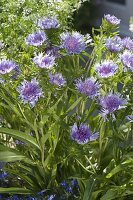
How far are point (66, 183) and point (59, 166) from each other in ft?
0.47

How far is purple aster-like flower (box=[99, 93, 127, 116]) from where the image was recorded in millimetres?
1832

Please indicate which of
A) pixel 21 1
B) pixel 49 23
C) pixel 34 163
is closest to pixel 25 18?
pixel 21 1

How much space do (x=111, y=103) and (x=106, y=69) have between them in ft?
0.46

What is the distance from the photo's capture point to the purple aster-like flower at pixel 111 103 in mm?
1832

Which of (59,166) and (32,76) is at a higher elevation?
(32,76)

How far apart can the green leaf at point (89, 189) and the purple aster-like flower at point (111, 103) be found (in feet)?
1.45

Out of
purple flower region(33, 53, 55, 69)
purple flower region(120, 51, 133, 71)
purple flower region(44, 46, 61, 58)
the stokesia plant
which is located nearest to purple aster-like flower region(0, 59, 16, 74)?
the stokesia plant

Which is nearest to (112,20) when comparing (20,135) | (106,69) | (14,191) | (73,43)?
(73,43)

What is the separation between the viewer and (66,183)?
7.64 feet

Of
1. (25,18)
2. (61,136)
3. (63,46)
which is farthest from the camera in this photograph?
(25,18)

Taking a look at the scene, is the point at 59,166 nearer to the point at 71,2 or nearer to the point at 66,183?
the point at 66,183

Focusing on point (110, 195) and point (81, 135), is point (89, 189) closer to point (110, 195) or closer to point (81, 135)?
point (110, 195)

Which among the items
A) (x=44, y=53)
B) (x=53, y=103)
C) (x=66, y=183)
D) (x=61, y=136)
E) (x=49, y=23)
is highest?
(x=49, y=23)

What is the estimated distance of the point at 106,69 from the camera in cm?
188
